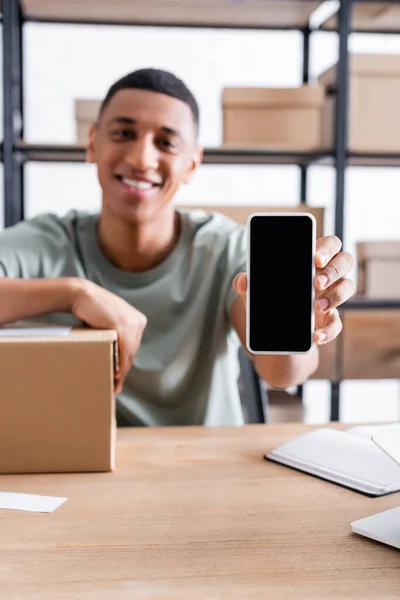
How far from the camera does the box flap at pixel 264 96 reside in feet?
6.83

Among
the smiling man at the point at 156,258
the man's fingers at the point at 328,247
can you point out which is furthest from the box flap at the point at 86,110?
the man's fingers at the point at 328,247

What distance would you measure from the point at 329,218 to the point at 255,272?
1665mm

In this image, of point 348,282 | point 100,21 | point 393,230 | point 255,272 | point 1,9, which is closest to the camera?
point 255,272

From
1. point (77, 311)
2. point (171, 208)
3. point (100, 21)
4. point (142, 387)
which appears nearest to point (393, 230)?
point (100, 21)

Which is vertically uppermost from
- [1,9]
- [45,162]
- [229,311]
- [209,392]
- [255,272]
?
[1,9]

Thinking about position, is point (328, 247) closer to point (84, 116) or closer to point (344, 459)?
point (344, 459)

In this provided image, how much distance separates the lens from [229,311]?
1.33 meters

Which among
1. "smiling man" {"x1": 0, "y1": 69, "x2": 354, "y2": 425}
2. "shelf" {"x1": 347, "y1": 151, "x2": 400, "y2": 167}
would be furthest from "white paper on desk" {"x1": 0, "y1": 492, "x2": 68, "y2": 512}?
"shelf" {"x1": 347, "y1": 151, "x2": 400, "y2": 167}

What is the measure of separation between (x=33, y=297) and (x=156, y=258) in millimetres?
376

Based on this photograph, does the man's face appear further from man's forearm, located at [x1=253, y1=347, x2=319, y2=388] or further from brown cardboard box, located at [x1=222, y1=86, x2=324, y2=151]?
brown cardboard box, located at [x1=222, y1=86, x2=324, y2=151]

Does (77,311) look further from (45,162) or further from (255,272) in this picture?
(45,162)

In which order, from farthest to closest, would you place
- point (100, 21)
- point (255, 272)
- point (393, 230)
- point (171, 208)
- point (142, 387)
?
point (393, 230), point (100, 21), point (171, 208), point (142, 387), point (255, 272)

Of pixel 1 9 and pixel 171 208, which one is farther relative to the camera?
pixel 1 9

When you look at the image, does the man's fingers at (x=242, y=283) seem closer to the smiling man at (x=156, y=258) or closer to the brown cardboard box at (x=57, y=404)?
the brown cardboard box at (x=57, y=404)
